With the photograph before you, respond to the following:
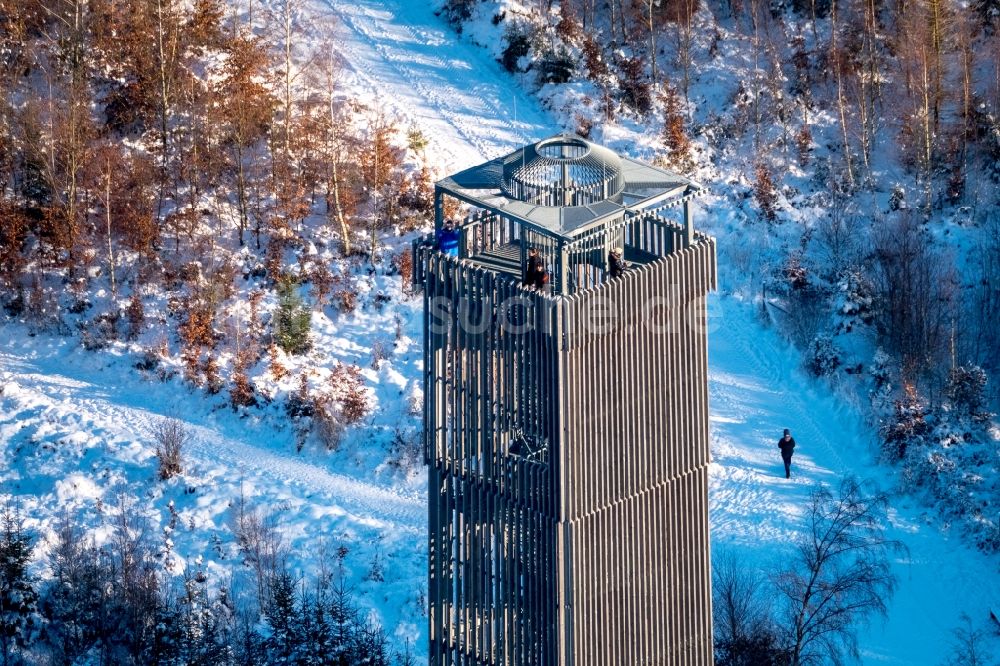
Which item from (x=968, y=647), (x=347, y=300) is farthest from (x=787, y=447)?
(x=347, y=300)

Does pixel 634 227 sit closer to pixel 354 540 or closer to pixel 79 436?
pixel 354 540

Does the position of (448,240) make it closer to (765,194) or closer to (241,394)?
(241,394)

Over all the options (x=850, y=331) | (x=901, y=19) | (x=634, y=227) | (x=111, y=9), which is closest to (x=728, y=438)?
(x=850, y=331)

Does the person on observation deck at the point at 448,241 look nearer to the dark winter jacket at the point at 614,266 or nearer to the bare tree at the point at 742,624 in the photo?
the dark winter jacket at the point at 614,266

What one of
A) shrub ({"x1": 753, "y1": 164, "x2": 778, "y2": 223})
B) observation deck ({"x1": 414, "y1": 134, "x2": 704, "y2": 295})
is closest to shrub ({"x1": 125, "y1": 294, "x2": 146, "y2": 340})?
shrub ({"x1": 753, "y1": 164, "x2": 778, "y2": 223})

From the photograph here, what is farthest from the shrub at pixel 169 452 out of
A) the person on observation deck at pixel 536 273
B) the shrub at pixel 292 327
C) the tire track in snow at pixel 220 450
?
the person on observation deck at pixel 536 273
